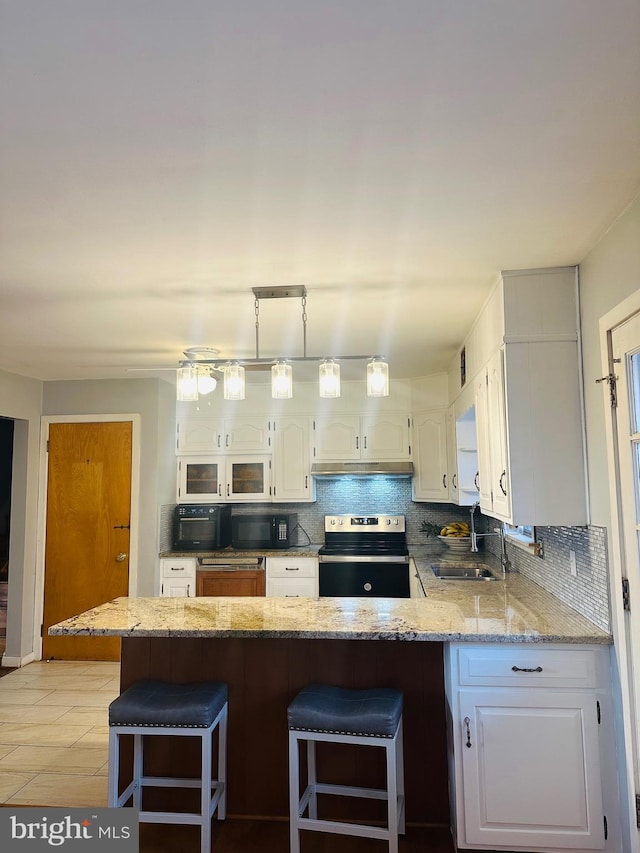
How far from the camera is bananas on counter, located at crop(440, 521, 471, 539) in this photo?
15.7ft

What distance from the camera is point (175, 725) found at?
7.15 feet

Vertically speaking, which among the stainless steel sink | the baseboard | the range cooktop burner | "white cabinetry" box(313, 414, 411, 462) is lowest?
the baseboard

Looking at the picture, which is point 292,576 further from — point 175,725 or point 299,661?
point 175,725

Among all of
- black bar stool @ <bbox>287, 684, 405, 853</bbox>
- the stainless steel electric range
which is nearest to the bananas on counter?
the stainless steel electric range

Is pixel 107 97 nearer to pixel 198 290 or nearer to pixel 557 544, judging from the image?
pixel 198 290

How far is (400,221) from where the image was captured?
2.03m

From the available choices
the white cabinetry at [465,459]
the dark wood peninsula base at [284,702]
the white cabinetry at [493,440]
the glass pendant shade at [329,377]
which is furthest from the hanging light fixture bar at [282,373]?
the white cabinetry at [465,459]

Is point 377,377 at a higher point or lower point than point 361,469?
higher

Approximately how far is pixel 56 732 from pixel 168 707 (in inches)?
69.6

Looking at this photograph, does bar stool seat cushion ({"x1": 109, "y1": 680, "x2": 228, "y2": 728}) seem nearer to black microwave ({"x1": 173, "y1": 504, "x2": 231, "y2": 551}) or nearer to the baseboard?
black microwave ({"x1": 173, "y1": 504, "x2": 231, "y2": 551})

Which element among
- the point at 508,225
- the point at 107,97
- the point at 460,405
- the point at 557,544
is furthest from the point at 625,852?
the point at 107,97

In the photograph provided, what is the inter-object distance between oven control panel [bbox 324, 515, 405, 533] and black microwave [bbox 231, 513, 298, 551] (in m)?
0.41

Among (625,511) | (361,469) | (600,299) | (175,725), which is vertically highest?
(600,299)

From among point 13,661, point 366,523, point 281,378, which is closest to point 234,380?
point 281,378
